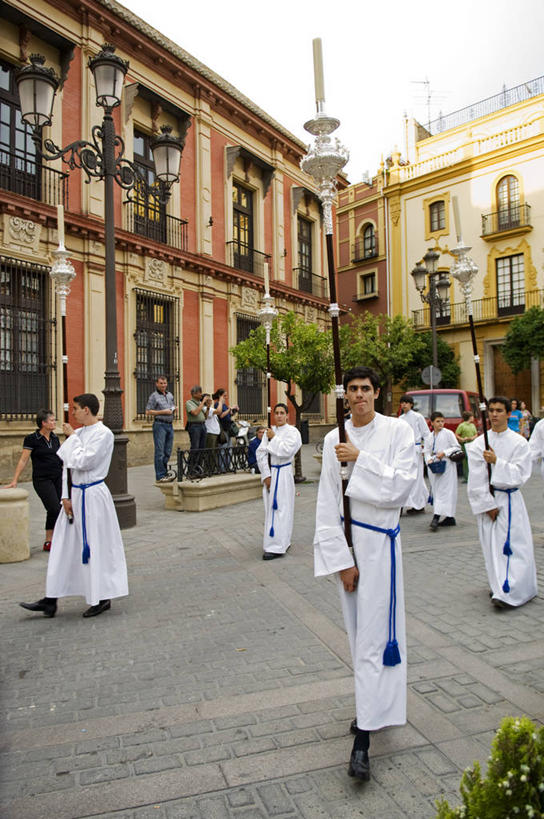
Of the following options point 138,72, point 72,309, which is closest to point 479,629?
point 72,309

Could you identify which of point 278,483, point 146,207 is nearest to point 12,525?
point 278,483

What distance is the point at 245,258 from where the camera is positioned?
887 inches

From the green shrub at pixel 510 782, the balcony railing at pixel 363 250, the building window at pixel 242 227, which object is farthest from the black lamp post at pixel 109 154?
the balcony railing at pixel 363 250

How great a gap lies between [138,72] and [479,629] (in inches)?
727

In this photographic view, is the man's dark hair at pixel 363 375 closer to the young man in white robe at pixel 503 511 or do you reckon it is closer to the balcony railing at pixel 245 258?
the young man in white robe at pixel 503 511

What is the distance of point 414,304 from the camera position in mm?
31062

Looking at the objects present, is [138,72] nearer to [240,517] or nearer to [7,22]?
[7,22]

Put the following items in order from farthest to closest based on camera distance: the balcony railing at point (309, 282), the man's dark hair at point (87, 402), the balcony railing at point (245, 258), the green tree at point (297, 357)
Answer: the balcony railing at point (309, 282) < the balcony railing at point (245, 258) < the green tree at point (297, 357) < the man's dark hair at point (87, 402)

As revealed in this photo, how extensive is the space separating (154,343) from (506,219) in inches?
742

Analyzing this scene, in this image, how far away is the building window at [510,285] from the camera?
27859 mm

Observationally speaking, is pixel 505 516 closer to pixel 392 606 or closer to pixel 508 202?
pixel 392 606

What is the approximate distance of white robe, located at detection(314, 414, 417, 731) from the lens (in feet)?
9.78

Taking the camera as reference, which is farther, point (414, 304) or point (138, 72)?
point (414, 304)

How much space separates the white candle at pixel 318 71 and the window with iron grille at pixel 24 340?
1225 centimetres
